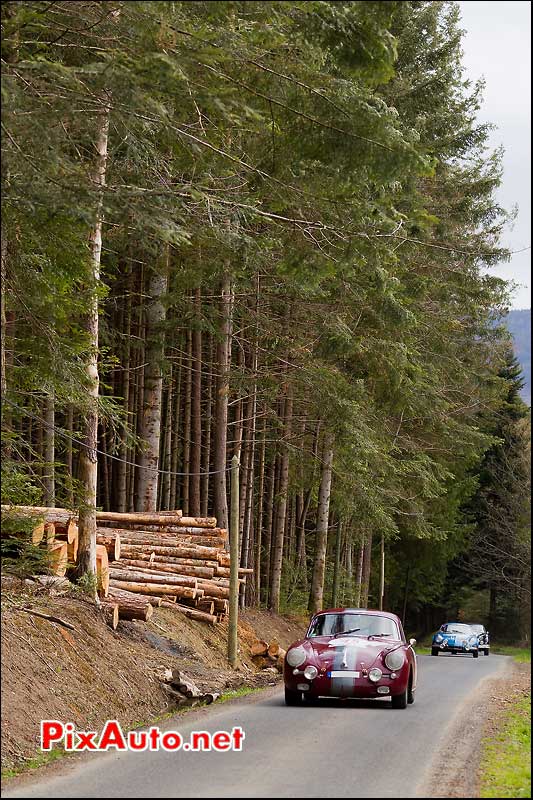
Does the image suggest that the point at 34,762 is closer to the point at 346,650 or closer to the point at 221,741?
the point at 221,741

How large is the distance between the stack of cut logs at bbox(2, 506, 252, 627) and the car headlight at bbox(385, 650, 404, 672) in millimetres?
4637

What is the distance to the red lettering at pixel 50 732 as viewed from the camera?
12289 millimetres

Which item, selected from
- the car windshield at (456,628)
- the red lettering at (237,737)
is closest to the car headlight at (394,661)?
the red lettering at (237,737)

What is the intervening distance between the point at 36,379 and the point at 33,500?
1949mm

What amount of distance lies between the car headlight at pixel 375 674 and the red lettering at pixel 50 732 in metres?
4.60

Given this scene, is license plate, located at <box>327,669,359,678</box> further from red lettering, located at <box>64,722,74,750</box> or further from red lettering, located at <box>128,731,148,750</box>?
red lettering, located at <box>64,722,74,750</box>

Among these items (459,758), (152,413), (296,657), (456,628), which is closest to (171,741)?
(459,758)

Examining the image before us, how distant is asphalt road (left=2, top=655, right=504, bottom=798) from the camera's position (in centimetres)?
962

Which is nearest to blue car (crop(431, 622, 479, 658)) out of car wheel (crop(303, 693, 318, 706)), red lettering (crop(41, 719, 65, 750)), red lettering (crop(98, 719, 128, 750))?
car wheel (crop(303, 693, 318, 706))

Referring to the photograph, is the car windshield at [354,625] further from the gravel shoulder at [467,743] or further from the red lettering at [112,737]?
the red lettering at [112,737]

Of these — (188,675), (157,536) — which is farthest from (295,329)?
(188,675)

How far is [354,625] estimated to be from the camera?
17.2 metres

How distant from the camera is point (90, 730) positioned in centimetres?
1341

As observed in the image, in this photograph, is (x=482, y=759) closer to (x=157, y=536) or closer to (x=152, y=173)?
(x=152, y=173)
